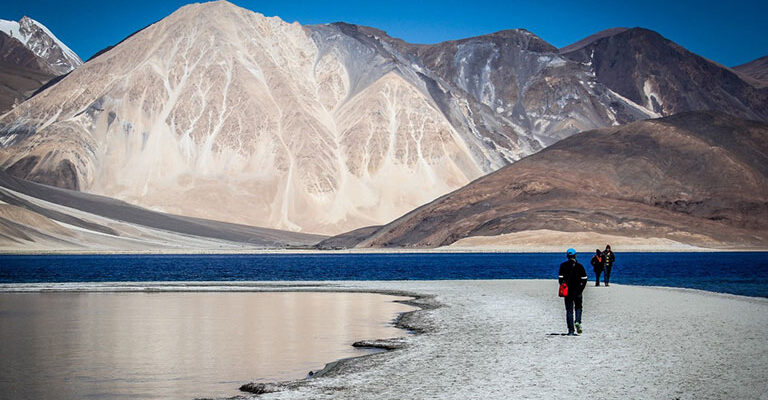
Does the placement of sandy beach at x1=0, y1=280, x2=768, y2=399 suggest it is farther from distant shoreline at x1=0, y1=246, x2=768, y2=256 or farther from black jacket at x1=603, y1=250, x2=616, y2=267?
distant shoreline at x1=0, y1=246, x2=768, y2=256

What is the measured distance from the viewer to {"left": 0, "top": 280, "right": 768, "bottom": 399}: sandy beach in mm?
13469

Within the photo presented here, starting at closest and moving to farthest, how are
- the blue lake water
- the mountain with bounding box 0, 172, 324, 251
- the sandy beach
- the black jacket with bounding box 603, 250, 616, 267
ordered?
the sandy beach, the black jacket with bounding box 603, 250, 616, 267, the blue lake water, the mountain with bounding box 0, 172, 324, 251

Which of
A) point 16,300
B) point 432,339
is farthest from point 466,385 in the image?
point 16,300

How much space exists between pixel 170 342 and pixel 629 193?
13618 cm

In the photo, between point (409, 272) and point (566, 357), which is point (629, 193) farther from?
point (566, 357)

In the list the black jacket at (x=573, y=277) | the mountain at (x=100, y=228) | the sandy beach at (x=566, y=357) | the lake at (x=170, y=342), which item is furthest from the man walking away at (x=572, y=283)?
the mountain at (x=100, y=228)

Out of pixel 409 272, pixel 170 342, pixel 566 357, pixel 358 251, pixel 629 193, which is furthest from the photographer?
pixel 629 193

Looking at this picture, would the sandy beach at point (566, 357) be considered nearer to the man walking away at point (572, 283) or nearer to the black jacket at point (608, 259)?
the man walking away at point (572, 283)

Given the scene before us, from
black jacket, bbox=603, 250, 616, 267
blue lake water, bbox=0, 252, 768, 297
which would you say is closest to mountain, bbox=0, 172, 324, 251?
blue lake water, bbox=0, 252, 768, 297

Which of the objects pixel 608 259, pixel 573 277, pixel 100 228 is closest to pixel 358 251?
pixel 100 228

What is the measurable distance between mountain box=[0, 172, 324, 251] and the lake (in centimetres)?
9671

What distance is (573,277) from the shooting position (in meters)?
19.9

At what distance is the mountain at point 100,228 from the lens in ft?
437

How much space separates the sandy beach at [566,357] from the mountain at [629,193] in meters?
101
